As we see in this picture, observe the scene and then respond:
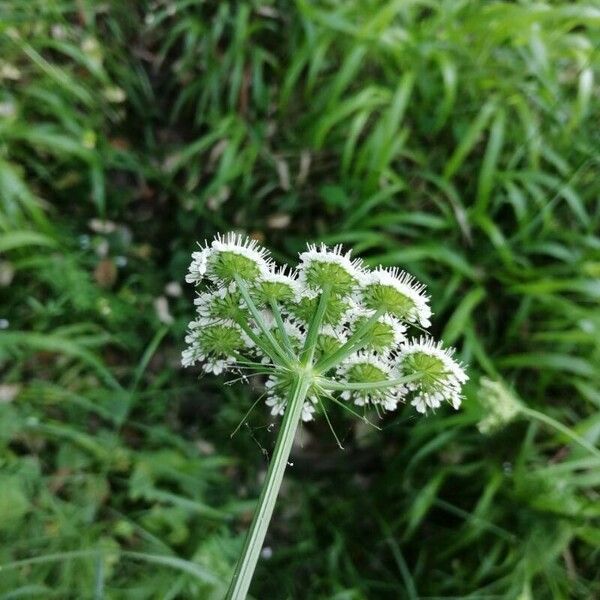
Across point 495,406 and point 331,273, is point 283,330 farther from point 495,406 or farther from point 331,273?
point 495,406

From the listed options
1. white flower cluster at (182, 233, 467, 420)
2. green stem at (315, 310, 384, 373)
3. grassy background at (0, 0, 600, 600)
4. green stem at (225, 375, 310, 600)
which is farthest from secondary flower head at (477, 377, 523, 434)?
grassy background at (0, 0, 600, 600)

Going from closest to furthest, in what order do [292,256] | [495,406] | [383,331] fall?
1. [383,331]
2. [495,406]
3. [292,256]

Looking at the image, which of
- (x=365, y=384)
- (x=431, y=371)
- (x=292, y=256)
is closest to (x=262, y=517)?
(x=365, y=384)

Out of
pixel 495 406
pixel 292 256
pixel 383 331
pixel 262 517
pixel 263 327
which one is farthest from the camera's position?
pixel 292 256

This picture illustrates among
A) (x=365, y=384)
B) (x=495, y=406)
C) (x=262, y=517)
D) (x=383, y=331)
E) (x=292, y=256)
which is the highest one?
(x=292, y=256)

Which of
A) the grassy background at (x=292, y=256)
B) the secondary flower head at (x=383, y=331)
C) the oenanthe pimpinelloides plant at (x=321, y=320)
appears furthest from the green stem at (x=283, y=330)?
the grassy background at (x=292, y=256)

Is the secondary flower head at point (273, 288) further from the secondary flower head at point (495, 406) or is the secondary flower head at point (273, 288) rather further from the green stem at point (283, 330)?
the secondary flower head at point (495, 406)

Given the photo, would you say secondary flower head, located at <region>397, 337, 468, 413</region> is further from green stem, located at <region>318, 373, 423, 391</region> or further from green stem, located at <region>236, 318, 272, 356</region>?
green stem, located at <region>236, 318, 272, 356</region>
